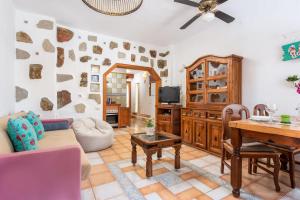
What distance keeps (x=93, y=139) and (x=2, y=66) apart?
182 centimetres

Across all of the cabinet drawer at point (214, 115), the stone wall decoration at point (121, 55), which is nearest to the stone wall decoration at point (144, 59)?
the stone wall decoration at point (121, 55)

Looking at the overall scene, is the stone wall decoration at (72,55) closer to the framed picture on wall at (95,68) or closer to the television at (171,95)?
the framed picture on wall at (95,68)

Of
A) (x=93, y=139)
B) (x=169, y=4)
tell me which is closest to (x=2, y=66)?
(x=93, y=139)

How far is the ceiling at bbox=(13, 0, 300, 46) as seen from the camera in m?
2.64

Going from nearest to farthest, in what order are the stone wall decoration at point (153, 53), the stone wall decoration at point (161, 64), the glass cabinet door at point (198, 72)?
the glass cabinet door at point (198, 72) → the stone wall decoration at point (153, 53) → the stone wall decoration at point (161, 64)

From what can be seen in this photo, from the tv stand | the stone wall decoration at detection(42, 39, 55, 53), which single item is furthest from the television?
the stone wall decoration at detection(42, 39, 55, 53)

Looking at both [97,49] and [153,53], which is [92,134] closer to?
[97,49]

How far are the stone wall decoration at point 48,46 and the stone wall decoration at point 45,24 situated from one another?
0.27 m

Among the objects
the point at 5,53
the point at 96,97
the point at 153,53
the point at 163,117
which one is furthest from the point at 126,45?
the point at 5,53

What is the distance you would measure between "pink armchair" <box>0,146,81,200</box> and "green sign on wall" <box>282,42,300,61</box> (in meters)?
3.07

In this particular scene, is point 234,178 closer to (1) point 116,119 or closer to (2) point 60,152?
(2) point 60,152

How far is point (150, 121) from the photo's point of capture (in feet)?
8.29

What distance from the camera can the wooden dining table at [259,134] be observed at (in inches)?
50.0

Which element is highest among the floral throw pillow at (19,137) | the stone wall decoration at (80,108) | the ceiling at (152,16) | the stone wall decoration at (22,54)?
the ceiling at (152,16)
